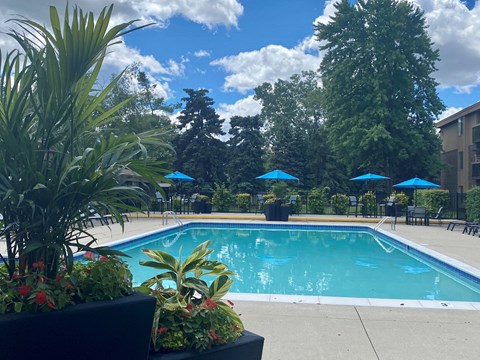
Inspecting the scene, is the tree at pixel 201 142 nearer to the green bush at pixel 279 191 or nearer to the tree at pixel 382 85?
the tree at pixel 382 85

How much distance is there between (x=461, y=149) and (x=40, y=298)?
96.4ft

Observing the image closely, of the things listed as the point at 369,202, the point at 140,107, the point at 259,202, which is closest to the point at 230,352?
the point at 369,202

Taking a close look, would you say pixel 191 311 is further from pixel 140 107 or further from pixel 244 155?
pixel 244 155

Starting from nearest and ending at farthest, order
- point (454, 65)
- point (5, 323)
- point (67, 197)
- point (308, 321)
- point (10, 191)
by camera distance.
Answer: point (5, 323)
point (10, 191)
point (67, 197)
point (308, 321)
point (454, 65)

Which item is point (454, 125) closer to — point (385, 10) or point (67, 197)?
point (385, 10)

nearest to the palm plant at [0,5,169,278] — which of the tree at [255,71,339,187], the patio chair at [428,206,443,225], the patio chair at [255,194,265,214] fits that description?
the patio chair at [428,206,443,225]

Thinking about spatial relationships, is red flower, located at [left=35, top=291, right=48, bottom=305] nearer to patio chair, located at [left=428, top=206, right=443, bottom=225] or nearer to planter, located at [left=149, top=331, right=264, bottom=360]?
planter, located at [left=149, top=331, right=264, bottom=360]

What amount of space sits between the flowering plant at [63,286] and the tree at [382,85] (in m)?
20.9

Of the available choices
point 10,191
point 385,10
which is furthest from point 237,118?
point 10,191

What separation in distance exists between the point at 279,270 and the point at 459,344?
495 cm

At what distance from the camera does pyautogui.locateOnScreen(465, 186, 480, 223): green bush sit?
43.0ft

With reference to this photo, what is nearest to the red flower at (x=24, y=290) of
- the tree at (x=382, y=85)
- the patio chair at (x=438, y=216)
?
the patio chair at (x=438, y=216)

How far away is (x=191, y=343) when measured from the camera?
82.1 inches

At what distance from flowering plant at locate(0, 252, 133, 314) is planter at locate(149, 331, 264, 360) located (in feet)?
1.30
